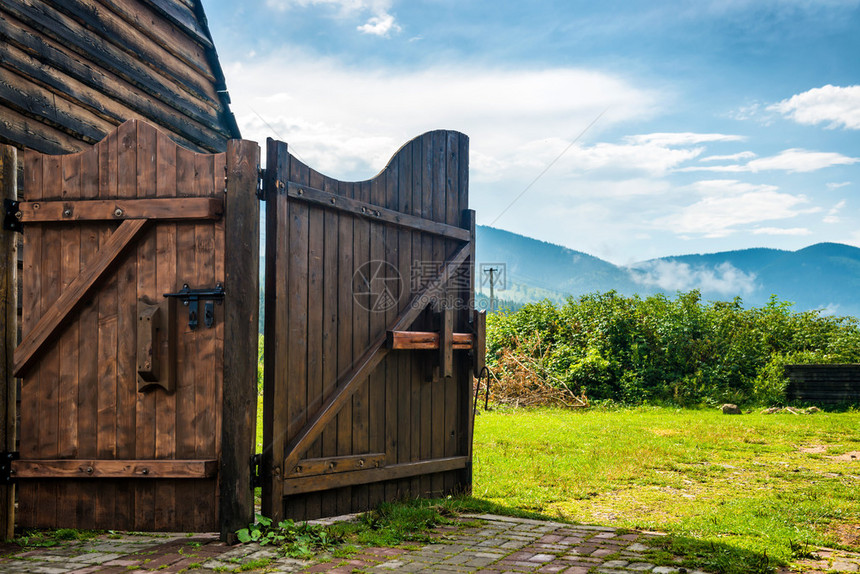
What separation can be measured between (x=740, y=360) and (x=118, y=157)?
13.7m

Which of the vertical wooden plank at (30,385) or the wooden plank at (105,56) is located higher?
the wooden plank at (105,56)

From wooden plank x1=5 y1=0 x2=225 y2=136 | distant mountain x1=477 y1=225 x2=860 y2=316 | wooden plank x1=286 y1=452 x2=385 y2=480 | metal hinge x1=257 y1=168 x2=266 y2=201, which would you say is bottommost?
wooden plank x1=286 y1=452 x2=385 y2=480

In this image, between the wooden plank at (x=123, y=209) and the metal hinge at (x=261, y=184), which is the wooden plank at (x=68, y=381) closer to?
the wooden plank at (x=123, y=209)

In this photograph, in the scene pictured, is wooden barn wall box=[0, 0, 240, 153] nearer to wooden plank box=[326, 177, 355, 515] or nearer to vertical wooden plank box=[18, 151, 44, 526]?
vertical wooden plank box=[18, 151, 44, 526]

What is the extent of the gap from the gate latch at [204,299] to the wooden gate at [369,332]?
1.07 ft

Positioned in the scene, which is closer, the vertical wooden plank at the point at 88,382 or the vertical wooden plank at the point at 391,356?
the vertical wooden plank at the point at 88,382

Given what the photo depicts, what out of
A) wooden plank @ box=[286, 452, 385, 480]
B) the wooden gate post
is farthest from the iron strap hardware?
wooden plank @ box=[286, 452, 385, 480]

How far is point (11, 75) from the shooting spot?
16.4 feet

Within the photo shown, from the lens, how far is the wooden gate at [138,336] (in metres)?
4.35

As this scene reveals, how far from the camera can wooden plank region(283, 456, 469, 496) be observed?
15.0 ft

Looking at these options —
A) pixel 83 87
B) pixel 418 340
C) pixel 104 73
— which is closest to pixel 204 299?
pixel 418 340

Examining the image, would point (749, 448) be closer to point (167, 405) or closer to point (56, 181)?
point (167, 405)

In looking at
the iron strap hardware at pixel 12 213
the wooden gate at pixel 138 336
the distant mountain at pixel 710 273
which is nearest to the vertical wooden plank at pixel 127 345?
the wooden gate at pixel 138 336

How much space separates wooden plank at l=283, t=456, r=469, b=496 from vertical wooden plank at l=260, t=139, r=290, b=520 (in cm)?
13
